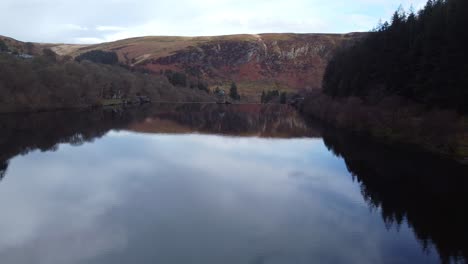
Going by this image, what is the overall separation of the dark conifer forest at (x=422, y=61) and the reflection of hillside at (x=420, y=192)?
26.2 feet

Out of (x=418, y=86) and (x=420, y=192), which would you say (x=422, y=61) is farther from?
(x=420, y=192)

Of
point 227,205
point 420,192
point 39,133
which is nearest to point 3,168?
point 227,205

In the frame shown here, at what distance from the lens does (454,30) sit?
128 feet

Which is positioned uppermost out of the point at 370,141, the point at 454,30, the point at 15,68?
the point at 454,30

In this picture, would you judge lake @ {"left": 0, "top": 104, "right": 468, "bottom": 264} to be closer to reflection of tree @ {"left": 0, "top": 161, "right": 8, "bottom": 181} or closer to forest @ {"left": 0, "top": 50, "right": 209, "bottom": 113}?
Result: reflection of tree @ {"left": 0, "top": 161, "right": 8, "bottom": 181}

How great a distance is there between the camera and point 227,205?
19.9 meters

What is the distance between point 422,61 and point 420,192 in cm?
2411

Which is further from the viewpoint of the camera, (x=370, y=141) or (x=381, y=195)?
(x=370, y=141)

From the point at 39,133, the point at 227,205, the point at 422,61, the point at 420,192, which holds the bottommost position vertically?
the point at 39,133

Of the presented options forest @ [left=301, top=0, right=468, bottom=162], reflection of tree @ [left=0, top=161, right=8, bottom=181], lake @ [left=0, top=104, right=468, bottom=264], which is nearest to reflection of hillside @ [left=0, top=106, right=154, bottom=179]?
reflection of tree @ [left=0, top=161, right=8, bottom=181]

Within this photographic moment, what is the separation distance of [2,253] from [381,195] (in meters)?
16.8

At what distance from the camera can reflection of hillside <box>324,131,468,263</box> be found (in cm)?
1606

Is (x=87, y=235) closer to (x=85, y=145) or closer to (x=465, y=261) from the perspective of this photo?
(x=465, y=261)

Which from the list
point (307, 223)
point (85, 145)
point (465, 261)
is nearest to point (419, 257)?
point (465, 261)
